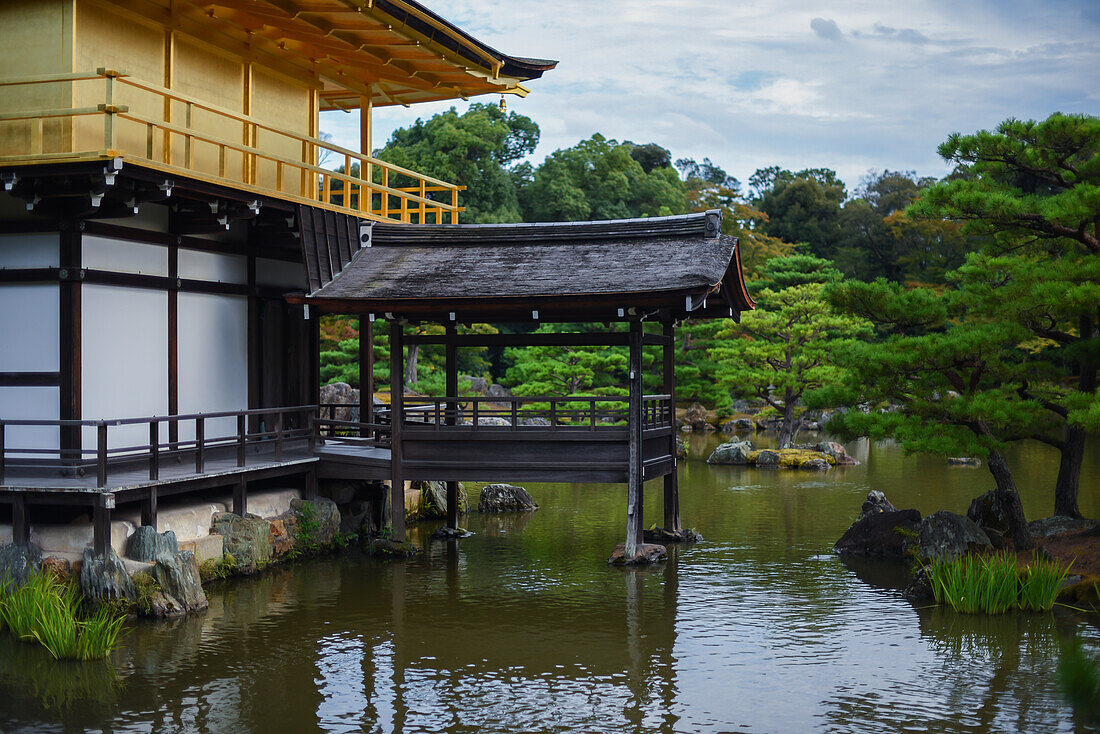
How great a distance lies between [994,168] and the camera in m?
14.0

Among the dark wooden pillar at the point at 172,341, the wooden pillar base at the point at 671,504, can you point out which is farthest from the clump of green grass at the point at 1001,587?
the dark wooden pillar at the point at 172,341

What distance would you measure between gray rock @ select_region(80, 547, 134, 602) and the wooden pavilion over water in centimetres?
34

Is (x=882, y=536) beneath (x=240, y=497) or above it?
→ beneath

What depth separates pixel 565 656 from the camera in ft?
32.7

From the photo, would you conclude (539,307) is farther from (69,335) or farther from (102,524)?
(102,524)

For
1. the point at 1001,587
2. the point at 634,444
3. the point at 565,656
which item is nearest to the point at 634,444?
the point at 634,444

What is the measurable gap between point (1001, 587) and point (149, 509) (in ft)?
32.6

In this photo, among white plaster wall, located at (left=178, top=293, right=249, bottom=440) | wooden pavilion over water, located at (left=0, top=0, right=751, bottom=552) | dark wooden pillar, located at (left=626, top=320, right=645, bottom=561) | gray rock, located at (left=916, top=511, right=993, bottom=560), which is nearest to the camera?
wooden pavilion over water, located at (left=0, top=0, right=751, bottom=552)

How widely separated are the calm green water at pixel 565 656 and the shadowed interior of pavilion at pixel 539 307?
142 cm

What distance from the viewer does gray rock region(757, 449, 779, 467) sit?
2644 centimetres

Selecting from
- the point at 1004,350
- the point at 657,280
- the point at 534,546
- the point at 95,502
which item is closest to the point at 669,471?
the point at 534,546

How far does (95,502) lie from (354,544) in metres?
5.20

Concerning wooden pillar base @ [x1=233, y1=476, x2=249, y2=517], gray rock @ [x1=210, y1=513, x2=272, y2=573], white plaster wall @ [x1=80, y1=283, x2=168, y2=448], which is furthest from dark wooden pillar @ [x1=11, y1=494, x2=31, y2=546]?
wooden pillar base @ [x1=233, y1=476, x2=249, y2=517]

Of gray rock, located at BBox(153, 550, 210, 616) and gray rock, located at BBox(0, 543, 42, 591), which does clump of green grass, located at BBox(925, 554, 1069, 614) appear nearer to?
gray rock, located at BBox(153, 550, 210, 616)
